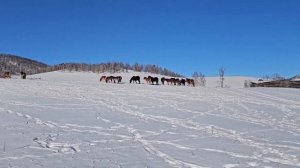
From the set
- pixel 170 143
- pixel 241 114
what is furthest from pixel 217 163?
pixel 241 114

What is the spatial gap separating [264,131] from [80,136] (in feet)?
27.9

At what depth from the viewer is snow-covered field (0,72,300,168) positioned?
38.8 ft

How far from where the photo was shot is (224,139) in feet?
53.2

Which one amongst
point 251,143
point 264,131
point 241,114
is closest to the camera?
point 251,143

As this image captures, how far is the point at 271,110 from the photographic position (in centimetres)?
2906

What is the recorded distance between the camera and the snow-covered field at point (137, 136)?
11820mm

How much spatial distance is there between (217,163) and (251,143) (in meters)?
3.94

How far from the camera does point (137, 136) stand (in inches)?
611

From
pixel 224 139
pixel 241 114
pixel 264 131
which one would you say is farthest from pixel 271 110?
pixel 224 139

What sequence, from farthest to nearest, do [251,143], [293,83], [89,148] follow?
1. [293,83]
2. [251,143]
3. [89,148]

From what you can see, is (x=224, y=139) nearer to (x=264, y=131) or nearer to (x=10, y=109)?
(x=264, y=131)

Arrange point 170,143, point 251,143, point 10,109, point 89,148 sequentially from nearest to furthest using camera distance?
point 89,148 < point 170,143 < point 251,143 < point 10,109

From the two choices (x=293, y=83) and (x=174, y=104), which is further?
(x=293, y=83)

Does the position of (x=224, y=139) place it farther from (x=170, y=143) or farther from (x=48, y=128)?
(x=48, y=128)
